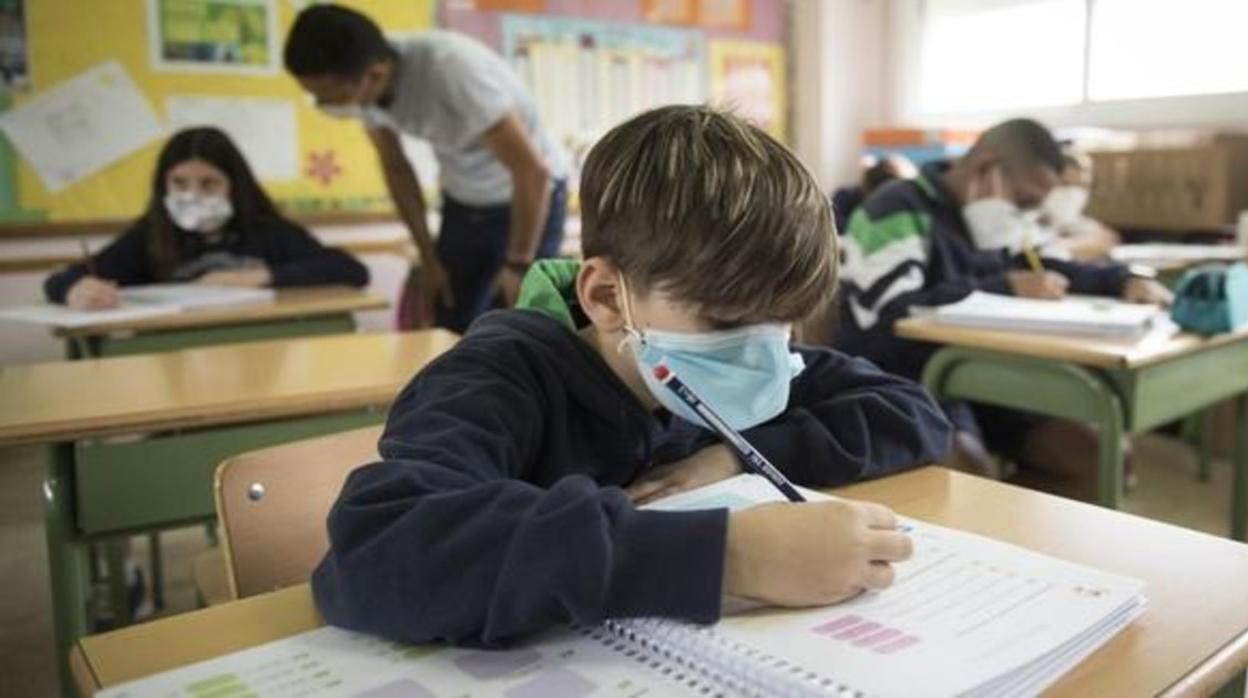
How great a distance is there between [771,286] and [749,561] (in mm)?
251

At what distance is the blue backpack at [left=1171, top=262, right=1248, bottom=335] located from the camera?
6.32ft

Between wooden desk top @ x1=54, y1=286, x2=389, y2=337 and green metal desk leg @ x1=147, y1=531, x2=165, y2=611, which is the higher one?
wooden desk top @ x1=54, y1=286, x2=389, y2=337

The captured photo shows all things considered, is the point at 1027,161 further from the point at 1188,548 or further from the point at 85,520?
the point at 85,520

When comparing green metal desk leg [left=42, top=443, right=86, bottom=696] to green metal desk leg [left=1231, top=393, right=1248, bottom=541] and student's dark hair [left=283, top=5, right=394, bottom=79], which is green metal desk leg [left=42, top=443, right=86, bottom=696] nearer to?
student's dark hair [left=283, top=5, right=394, bottom=79]

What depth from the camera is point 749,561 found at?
26.5 inches

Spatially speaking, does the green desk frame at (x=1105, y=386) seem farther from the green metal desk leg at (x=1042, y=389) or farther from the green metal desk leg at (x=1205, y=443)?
the green metal desk leg at (x=1205, y=443)

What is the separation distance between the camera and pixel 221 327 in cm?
238

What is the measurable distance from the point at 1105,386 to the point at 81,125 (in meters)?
3.24

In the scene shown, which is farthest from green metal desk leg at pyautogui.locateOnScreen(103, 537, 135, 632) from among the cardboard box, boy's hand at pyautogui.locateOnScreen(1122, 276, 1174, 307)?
the cardboard box

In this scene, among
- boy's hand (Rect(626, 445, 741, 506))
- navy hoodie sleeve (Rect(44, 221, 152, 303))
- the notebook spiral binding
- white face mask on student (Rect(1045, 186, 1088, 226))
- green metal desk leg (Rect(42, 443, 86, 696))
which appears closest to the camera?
the notebook spiral binding

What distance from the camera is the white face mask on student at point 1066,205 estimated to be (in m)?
3.54

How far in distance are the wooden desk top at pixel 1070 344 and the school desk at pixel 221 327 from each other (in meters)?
1.34

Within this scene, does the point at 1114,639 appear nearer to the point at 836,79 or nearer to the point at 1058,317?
the point at 1058,317

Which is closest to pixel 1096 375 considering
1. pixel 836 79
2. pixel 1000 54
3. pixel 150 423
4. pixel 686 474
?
pixel 686 474
